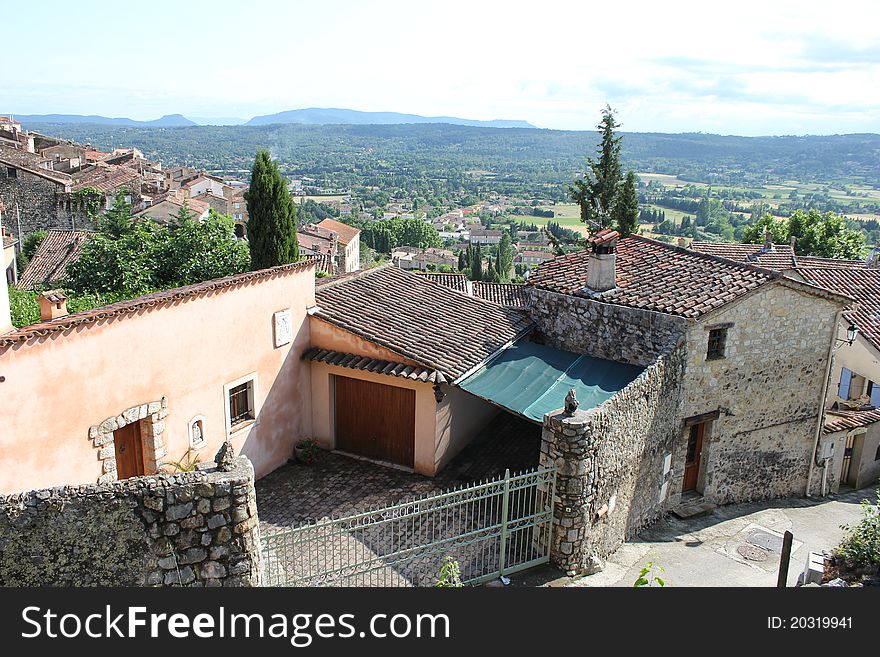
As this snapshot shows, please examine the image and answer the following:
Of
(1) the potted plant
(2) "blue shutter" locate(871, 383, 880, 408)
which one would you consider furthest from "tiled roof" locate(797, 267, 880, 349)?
(1) the potted plant

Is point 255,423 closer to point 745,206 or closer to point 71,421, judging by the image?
point 71,421

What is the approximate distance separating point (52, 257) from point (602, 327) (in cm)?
3163

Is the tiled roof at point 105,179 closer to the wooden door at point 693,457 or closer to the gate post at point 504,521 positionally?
the wooden door at point 693,457

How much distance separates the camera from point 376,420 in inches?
576

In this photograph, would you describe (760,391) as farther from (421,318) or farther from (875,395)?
(875,395)

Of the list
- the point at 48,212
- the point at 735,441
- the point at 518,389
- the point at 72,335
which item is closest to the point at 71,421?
the point at 72,335

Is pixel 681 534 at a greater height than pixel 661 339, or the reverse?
pixel 661 339

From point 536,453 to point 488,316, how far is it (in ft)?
12.0

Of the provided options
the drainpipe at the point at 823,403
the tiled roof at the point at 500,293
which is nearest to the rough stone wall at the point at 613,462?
the drainpipe at the point at 823,403

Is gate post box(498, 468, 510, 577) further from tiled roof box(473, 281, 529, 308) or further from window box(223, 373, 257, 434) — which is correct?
tiled roof box(473, 281, 529, 308)

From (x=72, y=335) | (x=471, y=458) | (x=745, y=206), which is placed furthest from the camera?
(x=745, y=206)

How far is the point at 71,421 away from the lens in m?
10.2

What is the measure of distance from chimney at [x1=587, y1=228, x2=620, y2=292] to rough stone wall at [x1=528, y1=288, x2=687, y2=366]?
1.55 feet

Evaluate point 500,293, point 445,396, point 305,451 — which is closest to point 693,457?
point 445,396
